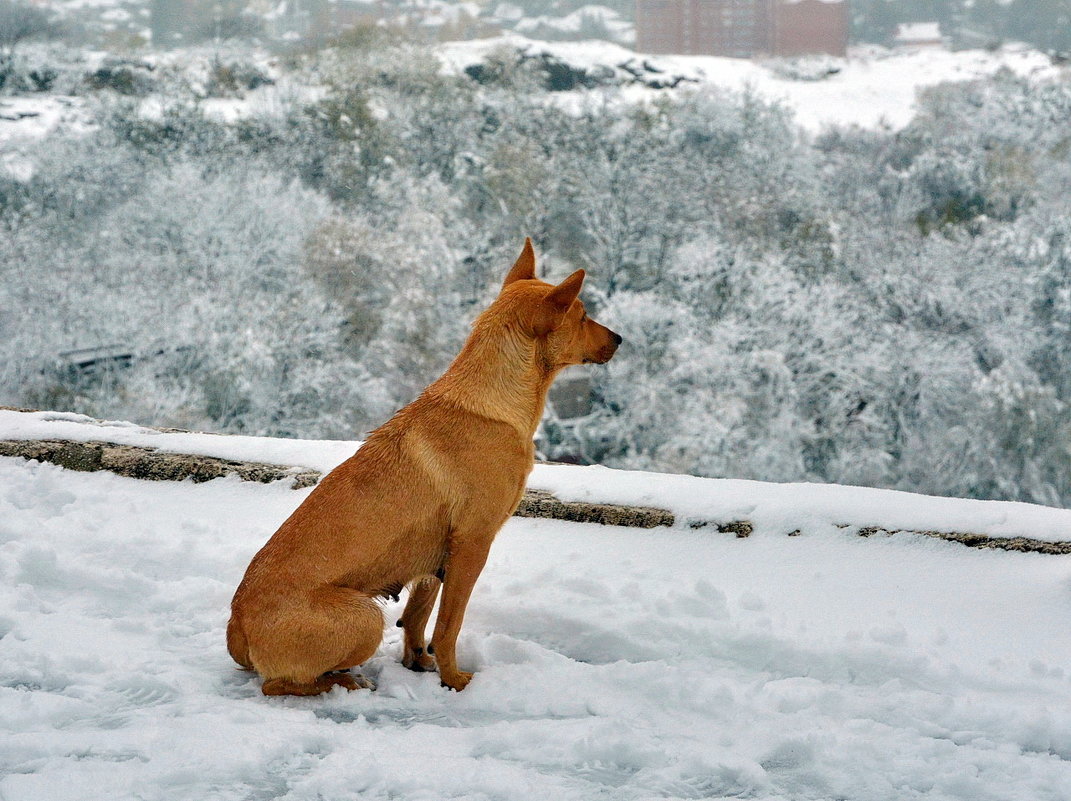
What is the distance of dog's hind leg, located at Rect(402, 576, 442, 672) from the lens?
3549mm

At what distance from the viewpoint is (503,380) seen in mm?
3477

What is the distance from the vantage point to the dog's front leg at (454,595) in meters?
3.33

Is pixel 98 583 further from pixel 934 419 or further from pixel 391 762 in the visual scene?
pixel 934 419

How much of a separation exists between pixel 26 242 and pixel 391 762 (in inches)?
1282

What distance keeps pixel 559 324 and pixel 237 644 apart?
1533mm

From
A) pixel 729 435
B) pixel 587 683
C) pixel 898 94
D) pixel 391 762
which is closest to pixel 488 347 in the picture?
pixel 587 683

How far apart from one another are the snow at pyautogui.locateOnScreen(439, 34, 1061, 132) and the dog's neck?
4031 cm

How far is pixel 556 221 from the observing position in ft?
120

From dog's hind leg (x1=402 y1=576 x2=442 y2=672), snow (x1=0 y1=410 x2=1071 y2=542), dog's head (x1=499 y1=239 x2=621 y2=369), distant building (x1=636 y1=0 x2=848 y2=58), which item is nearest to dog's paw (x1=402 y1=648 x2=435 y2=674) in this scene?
dog's hind leg (x1=402 y1=576 x2=442 y2=672)

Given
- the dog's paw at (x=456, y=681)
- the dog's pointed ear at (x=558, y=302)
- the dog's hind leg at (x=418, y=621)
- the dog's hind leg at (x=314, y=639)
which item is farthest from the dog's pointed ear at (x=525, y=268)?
the dog's paw at (x=456, y=681)

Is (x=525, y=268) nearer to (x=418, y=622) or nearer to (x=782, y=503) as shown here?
(x=418, y=622)

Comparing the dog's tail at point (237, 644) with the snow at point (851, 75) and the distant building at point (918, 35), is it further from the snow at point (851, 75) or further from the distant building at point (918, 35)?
the distant building at point (918, 35)

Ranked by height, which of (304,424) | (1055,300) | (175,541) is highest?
(175,541)

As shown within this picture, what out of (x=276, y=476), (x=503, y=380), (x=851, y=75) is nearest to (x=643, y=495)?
(x=503, y=380)
